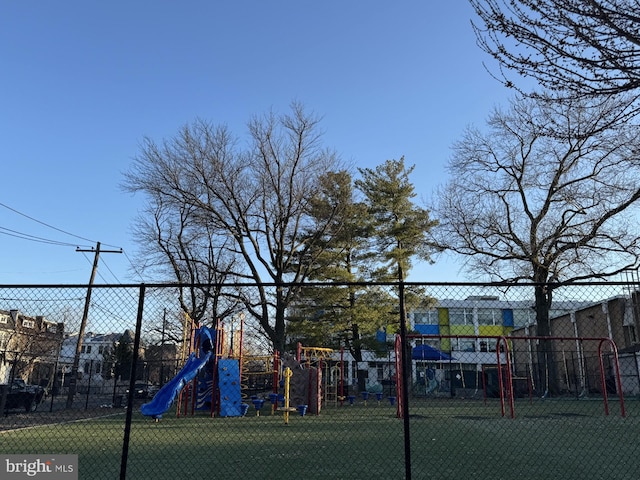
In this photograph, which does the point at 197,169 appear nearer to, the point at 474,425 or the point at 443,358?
the point at 443,358

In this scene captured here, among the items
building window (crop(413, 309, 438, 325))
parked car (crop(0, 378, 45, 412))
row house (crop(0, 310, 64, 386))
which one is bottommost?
parked car (crop(0, 378, 45, 412))

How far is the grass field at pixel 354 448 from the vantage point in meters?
5.45

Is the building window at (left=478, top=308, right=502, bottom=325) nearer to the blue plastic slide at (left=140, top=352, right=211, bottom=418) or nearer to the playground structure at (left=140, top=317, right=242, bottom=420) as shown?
the playground structure at (left=140, top=317, right=242, bottom=420)

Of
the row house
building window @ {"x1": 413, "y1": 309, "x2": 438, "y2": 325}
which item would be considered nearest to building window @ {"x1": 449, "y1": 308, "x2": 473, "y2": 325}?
building window @ {"x1": 413, "y1": 309, "x2": 438, "y2": 325}

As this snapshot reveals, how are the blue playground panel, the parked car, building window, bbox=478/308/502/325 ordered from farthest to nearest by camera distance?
building window, bbox=478/308/502/325
the parked car
the blue playground panel

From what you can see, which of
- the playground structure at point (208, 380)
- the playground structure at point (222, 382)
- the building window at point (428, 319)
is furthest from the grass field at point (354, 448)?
the building window at point (428, 319)

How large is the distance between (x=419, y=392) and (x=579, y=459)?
2092cm

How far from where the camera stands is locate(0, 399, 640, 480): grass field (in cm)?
545

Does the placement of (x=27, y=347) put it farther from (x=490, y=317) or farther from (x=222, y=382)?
(x=490, y=317)

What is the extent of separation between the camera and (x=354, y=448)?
705 cm

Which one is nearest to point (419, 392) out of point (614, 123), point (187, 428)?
point (187, 428)

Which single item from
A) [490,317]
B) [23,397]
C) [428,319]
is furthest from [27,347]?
[490,317]

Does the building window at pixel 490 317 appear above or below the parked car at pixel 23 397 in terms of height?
above

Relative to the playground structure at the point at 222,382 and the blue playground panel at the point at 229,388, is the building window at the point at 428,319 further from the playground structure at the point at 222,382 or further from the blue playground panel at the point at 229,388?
the blue playground panel at the point at 229,388
